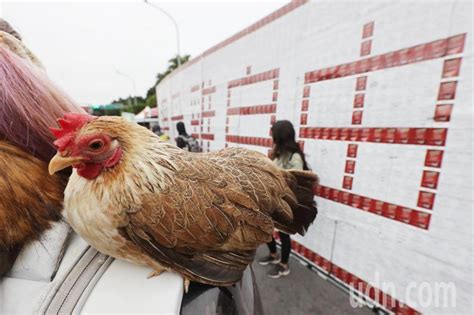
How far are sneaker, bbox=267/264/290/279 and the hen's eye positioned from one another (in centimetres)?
249

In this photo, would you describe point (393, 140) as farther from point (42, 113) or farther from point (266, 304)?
point (42, 113)

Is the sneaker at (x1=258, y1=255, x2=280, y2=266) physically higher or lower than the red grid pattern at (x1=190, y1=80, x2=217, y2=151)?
lower

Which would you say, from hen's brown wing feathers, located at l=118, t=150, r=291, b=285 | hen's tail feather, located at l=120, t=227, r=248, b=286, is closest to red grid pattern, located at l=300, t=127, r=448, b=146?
hen's brown wing feathers, located at l=118, t=150, r=291, b=285

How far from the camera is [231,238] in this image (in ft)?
2.63

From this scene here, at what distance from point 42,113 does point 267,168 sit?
3.02ft

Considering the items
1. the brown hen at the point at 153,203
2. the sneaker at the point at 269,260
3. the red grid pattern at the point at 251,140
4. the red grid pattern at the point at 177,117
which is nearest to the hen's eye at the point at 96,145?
the brown hen at the point at 153,203

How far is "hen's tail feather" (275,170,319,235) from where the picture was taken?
139 centimetres

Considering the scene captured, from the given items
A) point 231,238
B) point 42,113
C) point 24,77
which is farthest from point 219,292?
point 24,77

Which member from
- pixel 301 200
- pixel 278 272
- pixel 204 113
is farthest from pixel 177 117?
pixel 301 200

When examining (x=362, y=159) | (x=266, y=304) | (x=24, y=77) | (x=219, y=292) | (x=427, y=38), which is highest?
(x=427, y=38)

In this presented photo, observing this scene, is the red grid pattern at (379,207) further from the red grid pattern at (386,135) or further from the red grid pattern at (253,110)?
the red grid pattern at (253,110)

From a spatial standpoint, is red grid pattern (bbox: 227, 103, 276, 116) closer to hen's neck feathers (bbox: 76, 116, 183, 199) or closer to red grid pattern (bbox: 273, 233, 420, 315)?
red grid pattern (bbox: 273, 233, 420, 315)

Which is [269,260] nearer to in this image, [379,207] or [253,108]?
[379,207]

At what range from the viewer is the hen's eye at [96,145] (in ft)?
1.96
